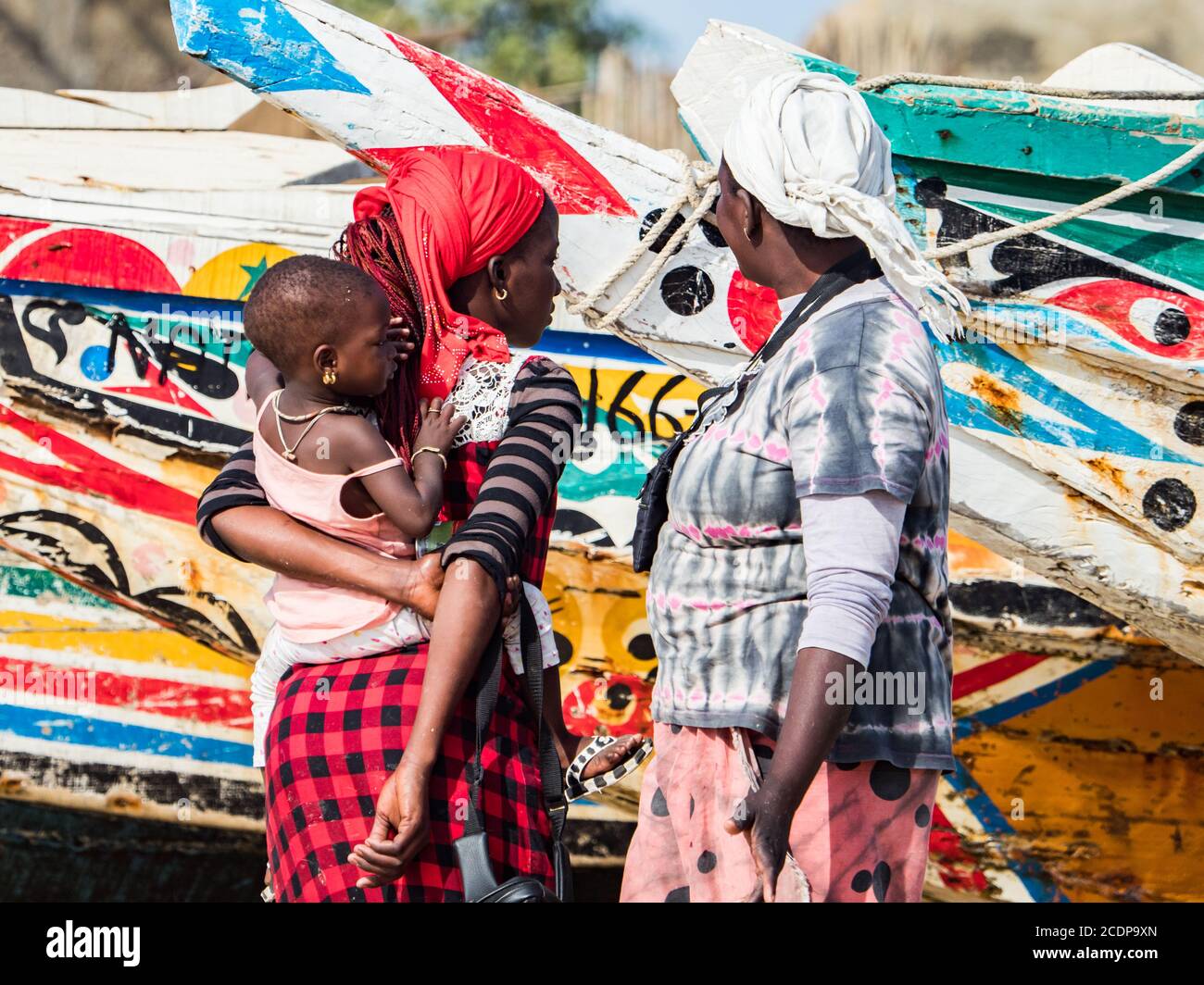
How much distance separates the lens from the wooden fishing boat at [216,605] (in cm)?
374

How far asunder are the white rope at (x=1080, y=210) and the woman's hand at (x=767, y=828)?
1608 mm

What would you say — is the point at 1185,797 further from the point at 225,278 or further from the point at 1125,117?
the point at 225,278

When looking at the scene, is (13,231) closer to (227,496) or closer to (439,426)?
(227,496)

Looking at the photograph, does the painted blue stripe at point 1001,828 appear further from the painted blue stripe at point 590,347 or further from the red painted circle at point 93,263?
the red painted circle at point 93,263

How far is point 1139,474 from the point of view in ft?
9.87

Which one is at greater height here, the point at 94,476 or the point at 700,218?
the point at 700,218

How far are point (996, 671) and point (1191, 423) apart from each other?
1.07 m

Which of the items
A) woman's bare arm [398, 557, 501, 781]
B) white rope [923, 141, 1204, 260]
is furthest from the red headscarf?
white rope [923, 141, 1204, 260]

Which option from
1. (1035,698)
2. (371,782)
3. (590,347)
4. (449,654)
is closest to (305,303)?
(449,654)

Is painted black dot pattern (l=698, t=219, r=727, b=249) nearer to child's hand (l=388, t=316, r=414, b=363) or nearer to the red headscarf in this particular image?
the red headscarf

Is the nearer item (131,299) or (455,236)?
(455,236)

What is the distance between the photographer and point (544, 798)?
6.16ft
